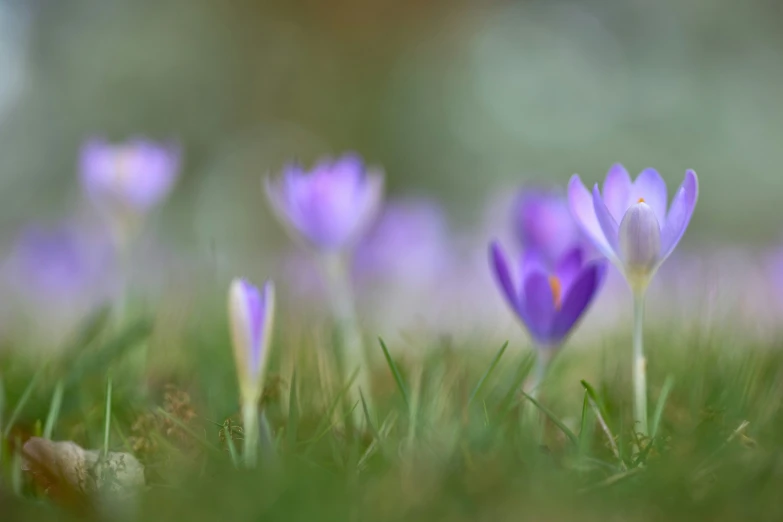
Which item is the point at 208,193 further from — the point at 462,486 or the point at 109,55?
the point at 462,486

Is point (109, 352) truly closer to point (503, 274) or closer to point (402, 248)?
point (503, 274)

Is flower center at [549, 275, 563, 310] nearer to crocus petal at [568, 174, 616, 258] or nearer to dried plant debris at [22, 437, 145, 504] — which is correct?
crocus petal at [568, 174, 616, 258]

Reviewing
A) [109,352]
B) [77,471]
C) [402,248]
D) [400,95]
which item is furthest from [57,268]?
[400,95]

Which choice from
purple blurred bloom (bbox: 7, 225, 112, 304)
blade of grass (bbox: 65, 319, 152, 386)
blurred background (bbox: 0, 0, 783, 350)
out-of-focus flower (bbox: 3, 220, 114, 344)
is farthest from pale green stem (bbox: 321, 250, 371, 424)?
blurred background (bbox: 0, 0, 783, 350)

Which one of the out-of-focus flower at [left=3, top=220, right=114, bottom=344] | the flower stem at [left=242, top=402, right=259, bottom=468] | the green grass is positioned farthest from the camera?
the out-of-focus flower at [left=3, top=220, right=114, bottom=344]

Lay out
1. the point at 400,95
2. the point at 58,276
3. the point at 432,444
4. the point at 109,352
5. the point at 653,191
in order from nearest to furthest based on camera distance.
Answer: the point at 432,444, the point at 653,191, the point at 109,352, the point at 58,276, the point at 400,95

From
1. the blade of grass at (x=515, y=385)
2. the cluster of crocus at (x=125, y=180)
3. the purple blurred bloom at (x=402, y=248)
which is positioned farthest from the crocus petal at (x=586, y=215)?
the purple blurred bloom at (x=402, y=248)

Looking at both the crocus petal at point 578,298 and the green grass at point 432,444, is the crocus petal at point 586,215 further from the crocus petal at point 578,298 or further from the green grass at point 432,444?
the green grass at point 432,444
